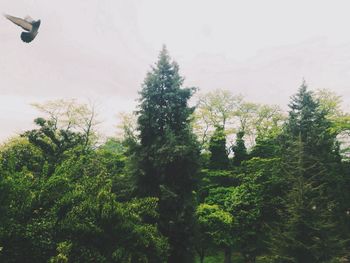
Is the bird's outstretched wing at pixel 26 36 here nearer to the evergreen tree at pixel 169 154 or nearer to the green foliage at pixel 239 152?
the evergreen tree at pixel 169 154

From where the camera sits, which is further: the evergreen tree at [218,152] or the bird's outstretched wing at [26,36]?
the evergreen tree at [218,152]

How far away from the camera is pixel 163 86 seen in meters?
16.8

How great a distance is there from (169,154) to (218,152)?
1768cm

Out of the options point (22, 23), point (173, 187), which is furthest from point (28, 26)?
point (173, 187)

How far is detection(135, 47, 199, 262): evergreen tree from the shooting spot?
47.2 ft

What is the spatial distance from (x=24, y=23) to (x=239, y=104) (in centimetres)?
3437

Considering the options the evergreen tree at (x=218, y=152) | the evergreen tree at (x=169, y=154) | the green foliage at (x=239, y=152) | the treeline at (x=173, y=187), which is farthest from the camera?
the green foliage at (x=239, y=152)

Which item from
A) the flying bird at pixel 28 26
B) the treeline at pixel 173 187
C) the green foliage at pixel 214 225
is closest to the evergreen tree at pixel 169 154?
the treeline at pixel 173 187

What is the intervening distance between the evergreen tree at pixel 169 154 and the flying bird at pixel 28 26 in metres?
10.7

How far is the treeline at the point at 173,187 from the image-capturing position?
7688 millimetres

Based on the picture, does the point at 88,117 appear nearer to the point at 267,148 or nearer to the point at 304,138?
the point at 267,148

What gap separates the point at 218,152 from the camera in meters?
31.9

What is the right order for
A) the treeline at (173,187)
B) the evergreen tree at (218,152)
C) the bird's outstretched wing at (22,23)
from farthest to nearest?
1. the evergreen tree at (218,152)
2. the treeline at (173,187)
3. the bird's outstretched wing at (22,23)

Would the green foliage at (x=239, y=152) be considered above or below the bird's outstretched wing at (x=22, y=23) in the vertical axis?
above
